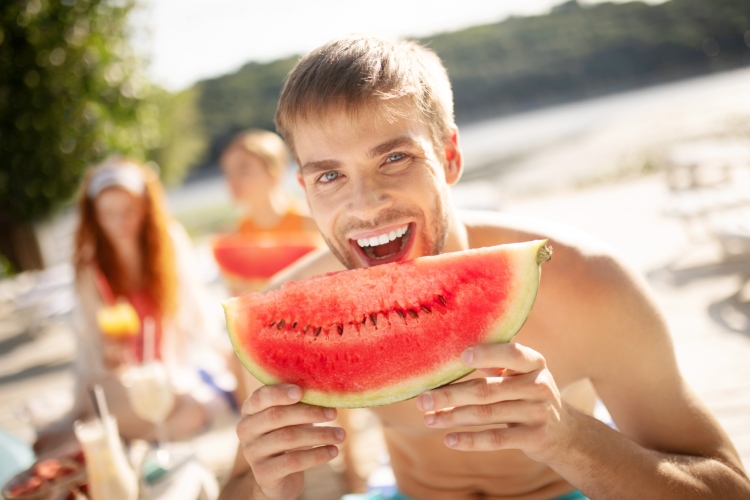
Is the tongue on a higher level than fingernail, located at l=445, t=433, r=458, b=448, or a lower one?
higher

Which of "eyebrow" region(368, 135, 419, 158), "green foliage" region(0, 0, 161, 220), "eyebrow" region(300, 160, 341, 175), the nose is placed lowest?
the nose

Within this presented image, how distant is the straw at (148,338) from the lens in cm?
324

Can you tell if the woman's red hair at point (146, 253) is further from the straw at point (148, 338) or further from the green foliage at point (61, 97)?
the green foliage at point (61, 97)

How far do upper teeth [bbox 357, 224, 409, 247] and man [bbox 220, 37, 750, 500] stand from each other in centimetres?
2

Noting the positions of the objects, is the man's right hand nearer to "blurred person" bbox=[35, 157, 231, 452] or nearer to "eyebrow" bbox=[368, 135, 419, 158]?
"eyebrow" bbox=[368, 135, 419, 158]

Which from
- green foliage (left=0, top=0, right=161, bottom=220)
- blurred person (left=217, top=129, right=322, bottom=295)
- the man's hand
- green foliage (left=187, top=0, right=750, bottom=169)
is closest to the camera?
the man's hand

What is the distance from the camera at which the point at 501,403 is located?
1.05 m

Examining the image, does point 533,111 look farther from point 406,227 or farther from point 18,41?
point 406,227

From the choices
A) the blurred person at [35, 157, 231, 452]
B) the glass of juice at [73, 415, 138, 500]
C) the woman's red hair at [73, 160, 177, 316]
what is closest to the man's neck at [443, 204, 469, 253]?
→ the glass of juice at [73, 415, 138, 500]

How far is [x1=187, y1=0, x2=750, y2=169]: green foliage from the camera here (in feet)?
173

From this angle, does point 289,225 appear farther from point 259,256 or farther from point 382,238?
point 382,238

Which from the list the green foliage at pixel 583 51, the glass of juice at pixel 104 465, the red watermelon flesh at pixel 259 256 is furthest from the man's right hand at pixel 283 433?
the green foliage at pixel 583 51

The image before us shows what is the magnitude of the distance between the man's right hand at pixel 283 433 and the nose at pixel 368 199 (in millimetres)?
467

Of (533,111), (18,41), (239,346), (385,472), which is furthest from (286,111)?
(533,111)
